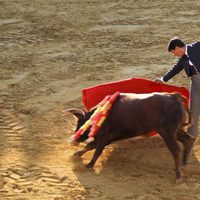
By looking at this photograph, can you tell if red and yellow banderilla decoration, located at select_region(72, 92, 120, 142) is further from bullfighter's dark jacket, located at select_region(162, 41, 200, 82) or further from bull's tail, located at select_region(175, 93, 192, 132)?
bullfighter's dark jacket, located at select_region(162, 41, 200, 82)

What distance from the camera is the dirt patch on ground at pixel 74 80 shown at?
648cm

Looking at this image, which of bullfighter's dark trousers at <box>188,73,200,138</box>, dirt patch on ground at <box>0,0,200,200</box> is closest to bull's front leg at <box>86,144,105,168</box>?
dirt patch on ground at <box>0,0,200,200</box>

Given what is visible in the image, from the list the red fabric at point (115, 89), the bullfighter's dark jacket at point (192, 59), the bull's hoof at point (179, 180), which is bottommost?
the bull's hoof at point (179, 180)

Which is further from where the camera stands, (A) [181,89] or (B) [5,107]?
(B) [5,107]

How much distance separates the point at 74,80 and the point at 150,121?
178 inches

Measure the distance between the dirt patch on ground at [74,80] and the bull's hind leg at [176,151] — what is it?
4.5 inches

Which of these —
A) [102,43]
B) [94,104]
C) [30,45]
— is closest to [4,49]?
[30,45]

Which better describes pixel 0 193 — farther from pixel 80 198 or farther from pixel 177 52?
pixel 177 52

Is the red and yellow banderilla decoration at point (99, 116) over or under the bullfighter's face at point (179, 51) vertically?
under

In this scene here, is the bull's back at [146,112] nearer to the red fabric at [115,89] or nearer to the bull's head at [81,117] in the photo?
the bull's head at [81,117]

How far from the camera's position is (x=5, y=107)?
9.23 meters

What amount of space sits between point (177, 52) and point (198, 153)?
167 centimetres

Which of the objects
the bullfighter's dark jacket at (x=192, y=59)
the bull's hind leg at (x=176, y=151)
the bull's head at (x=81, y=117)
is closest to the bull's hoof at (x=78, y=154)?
the bull's head at (x=81, y=117)

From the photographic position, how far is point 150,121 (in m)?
6.47
